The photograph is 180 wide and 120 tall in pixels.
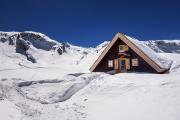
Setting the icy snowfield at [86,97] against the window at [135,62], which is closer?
the icy snowfield at [86,97]

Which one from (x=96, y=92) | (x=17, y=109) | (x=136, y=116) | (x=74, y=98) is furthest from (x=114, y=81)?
(x=17, y=109)

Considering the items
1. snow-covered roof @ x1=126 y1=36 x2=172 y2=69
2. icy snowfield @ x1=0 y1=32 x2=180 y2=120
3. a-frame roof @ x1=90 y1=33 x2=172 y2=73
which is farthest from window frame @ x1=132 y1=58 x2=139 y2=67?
icy snowfield @ x1=0 y1=32 x2=180 y2=120

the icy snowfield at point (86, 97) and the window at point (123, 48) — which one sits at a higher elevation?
the window at point (123, 48)

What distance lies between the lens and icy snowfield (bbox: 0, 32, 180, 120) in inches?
516

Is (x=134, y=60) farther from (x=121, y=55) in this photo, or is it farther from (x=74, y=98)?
(x=74, y=98)

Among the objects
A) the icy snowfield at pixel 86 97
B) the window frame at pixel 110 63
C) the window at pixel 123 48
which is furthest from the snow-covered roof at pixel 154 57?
the icy snowfield at pixel 86 97

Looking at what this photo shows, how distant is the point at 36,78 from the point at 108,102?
20.4 ft

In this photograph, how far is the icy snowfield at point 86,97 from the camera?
1312 cm

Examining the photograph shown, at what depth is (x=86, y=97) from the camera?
16406 millimetres

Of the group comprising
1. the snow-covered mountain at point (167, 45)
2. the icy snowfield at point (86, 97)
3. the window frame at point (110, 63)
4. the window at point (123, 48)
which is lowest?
the icy snowfield at point (86, 97)

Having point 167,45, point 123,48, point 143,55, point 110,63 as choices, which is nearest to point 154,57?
point 143,55

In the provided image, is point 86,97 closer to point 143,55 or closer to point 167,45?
point 143,55

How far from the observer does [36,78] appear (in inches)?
750

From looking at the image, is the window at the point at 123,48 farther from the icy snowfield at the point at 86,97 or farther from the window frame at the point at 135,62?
the icy snowfield at the point at 86,97
